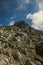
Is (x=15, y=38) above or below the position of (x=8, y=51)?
above

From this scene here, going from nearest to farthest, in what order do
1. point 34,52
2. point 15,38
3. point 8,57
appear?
1. point 8,57
2. point 34,52
3. point 15,38

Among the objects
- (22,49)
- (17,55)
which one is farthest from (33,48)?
(17,55)

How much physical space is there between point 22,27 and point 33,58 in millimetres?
72468

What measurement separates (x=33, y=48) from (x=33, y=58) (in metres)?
12.2

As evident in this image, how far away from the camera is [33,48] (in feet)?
265

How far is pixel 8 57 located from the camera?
6103 centimetres

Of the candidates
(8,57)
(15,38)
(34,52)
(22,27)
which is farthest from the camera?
(22,27)

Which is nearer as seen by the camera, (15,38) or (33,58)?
(33,58)

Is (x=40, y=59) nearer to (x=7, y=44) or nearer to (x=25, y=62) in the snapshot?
(x=25, y=62)

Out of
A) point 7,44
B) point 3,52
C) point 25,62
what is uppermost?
point 7,44

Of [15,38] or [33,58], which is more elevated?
[15,38]

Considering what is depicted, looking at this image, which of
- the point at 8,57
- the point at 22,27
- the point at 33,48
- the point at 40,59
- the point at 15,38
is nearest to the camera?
the point at 8,57

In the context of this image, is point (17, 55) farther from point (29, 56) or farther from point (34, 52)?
point (34, 52)

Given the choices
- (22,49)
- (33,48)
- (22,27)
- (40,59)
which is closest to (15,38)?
(33,48)
